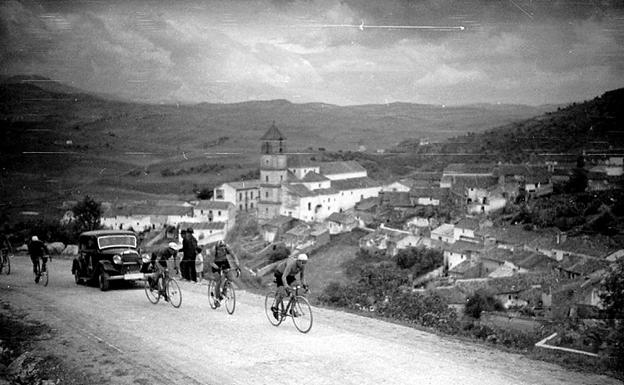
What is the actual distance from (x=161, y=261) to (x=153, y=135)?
85166mm

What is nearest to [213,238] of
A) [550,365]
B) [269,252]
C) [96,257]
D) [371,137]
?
[269,252]

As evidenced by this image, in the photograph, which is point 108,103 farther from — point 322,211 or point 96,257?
point 96,257

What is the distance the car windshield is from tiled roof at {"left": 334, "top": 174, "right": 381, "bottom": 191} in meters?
43.3

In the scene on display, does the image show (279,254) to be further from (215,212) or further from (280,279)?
(280,279)

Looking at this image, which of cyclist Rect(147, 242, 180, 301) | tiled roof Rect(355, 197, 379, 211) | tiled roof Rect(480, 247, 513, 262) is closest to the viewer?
cyclist Rect(147, 242, 180, 301)

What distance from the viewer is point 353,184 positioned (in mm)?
57562

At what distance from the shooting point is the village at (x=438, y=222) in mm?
24500

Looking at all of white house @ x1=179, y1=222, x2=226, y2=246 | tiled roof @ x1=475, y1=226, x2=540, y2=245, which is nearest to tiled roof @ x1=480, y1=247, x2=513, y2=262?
tiled roof @ x1=475, y1=226, x2=540, y2=245

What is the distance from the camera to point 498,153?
2253 inches

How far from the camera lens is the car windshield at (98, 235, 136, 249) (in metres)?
12.4

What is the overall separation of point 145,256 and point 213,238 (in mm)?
38275

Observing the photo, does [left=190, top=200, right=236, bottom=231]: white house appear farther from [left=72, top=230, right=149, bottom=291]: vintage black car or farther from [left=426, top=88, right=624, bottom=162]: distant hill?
[left=72, top=230, right=149, bottom=291]: vintage black car

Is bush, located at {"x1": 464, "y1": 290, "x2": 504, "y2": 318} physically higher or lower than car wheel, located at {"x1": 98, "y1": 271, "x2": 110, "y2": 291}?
lower

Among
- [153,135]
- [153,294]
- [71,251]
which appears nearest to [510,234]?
[71,251]
